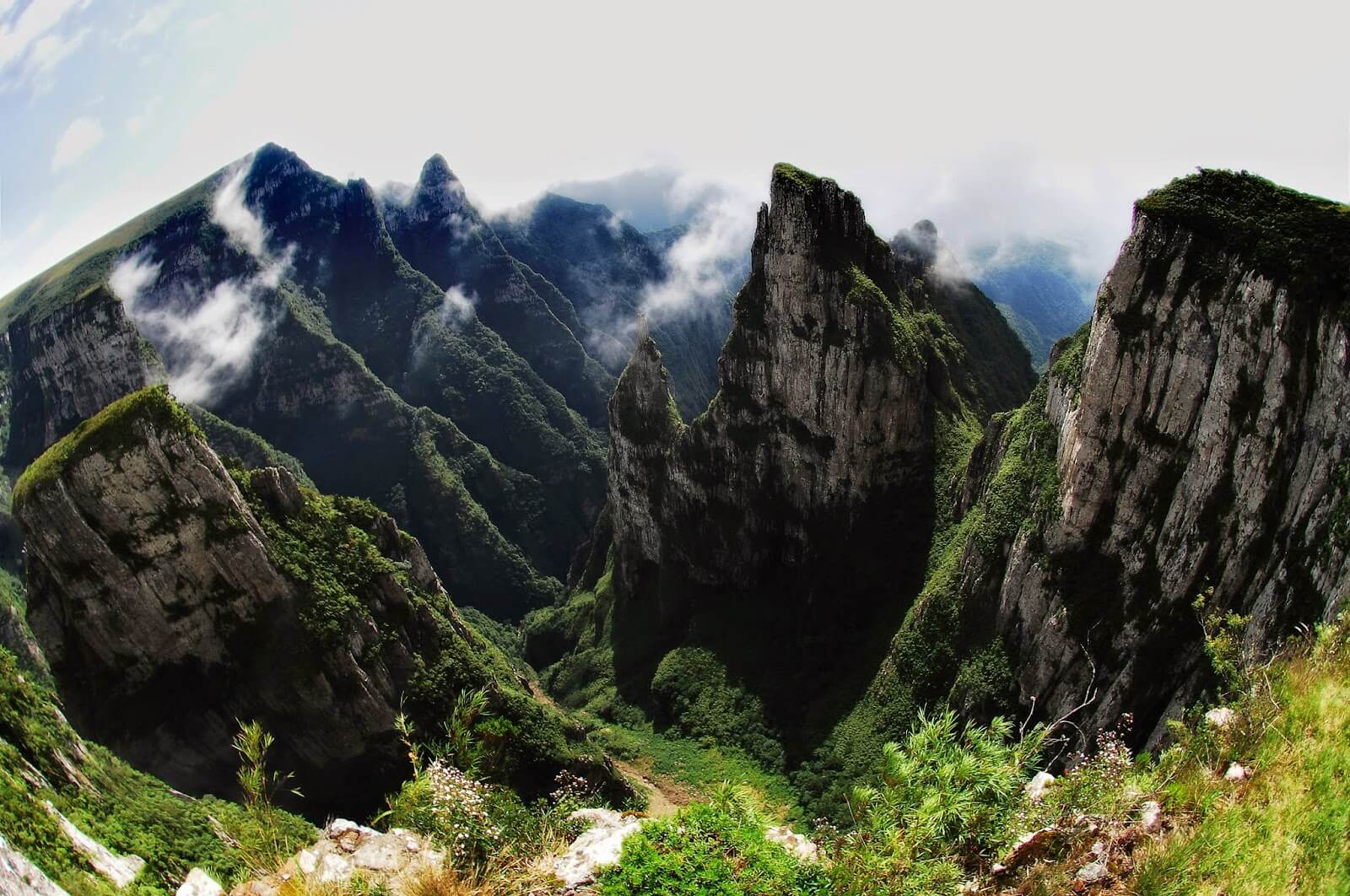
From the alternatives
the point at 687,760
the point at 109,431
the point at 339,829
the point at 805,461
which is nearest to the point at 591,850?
the point at 339,829

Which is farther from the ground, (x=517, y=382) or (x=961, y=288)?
(x=517, y=382)

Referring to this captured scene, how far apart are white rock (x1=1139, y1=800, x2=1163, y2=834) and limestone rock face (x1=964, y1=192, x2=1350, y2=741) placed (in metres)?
18.0

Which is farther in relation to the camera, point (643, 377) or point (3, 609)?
point (643, 377)

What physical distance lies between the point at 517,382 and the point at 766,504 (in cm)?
10605

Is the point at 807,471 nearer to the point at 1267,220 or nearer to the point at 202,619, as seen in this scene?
the point at 1267,220

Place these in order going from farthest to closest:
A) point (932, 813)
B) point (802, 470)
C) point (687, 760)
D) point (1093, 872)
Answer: point (802, 470) < point (687, 760) < point (932, 813) < point (1093, 872)

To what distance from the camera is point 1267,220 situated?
3247cm

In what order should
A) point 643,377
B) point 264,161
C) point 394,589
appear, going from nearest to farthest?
point 394,589, point 643,377, point 264,161

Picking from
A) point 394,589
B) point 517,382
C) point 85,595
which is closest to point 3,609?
point 85,595

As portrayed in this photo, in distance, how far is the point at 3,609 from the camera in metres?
63.5

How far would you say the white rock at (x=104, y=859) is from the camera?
15750mm

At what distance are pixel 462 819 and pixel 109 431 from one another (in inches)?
1591

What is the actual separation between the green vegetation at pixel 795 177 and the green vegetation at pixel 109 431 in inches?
2054

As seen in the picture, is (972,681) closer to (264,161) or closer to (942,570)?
(942,570)
